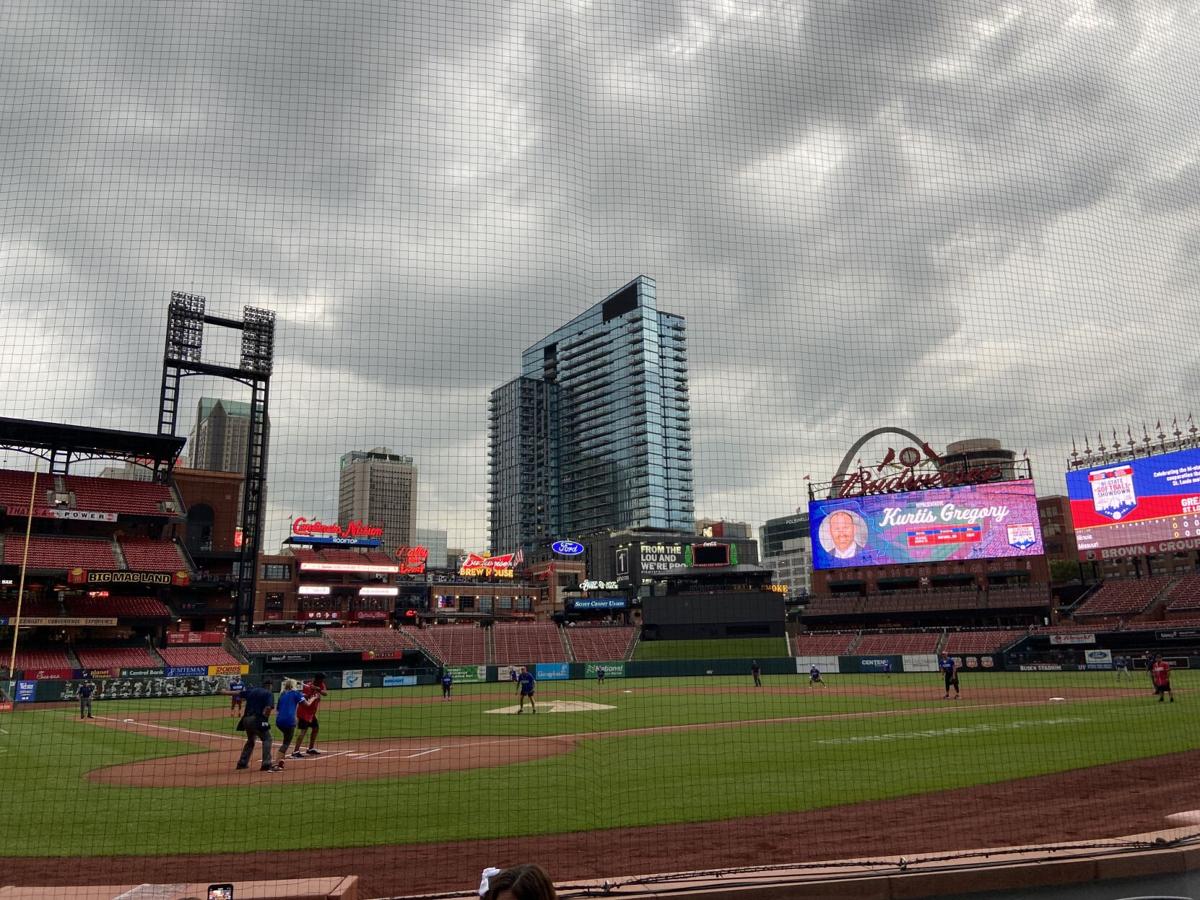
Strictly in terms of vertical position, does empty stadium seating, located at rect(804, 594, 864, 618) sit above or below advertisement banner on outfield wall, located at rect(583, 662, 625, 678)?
above

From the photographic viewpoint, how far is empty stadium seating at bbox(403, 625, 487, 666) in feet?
180

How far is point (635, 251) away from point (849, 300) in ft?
10.5

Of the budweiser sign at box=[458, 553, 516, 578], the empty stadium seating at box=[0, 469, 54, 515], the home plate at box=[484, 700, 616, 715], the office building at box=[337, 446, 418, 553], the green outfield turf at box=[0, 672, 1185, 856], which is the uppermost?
the empty stadium seating at box=[0, 469, 54, 515]

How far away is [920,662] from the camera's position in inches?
1874

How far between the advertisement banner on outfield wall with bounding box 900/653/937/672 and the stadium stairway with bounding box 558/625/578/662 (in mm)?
22866

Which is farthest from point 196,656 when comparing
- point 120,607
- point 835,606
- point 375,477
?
point 835,606

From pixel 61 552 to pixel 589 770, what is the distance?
1748 inches

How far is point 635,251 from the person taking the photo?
33.7 feet

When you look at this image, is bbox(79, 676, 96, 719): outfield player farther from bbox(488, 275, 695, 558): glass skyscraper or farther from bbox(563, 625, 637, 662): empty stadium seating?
bbox(563, 625, 637, 662): empty stadium seating

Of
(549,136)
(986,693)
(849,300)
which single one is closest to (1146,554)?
(986,693)

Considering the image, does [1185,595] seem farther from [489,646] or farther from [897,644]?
[489,646]

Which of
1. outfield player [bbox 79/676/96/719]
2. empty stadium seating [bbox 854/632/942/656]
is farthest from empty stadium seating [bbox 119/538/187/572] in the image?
empty stadium seating [bbox 854/632/942/656]

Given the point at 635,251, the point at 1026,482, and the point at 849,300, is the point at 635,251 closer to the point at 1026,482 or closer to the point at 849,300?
the point at 849,300

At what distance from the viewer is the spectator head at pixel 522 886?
2.29 metres
